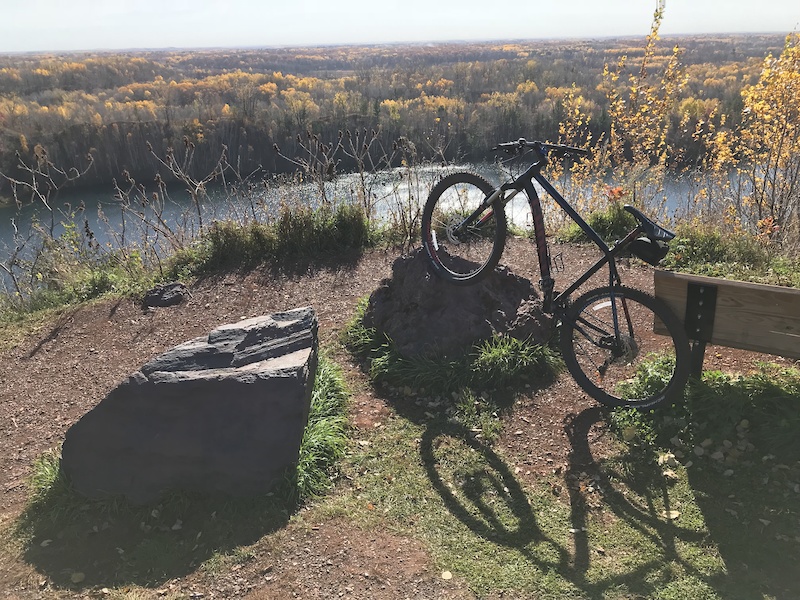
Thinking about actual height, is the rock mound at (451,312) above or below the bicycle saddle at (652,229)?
below

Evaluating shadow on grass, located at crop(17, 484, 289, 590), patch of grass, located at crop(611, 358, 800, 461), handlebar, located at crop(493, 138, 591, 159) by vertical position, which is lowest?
shadow on grass, located at crop(17, 484, 289, 590)

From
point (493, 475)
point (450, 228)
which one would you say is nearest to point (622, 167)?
point (450, 228)

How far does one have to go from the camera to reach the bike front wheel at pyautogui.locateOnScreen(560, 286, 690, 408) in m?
3.39

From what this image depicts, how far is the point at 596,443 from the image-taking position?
3598 mm

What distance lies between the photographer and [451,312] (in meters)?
4.60

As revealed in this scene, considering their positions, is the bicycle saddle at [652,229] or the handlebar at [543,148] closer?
the bicycle saddle at [652,229]

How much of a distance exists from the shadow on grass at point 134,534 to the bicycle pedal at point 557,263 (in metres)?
4.47

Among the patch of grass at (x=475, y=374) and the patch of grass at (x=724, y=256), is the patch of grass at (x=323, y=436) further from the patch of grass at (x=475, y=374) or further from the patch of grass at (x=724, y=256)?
the patch of grass at (x=724, y=256)

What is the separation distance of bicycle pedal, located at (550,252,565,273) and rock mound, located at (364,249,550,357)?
188cm

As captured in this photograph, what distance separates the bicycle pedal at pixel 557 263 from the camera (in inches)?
259

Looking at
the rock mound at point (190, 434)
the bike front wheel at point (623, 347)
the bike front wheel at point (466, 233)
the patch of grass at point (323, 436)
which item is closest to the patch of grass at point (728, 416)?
the bike front wheel at point (623, 347)

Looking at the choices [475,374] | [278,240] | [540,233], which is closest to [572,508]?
[475,374]

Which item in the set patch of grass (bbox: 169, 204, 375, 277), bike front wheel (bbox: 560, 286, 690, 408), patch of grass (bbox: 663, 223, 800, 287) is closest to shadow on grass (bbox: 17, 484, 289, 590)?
bike front wheel (bbox: 560, 286, 690, 408)

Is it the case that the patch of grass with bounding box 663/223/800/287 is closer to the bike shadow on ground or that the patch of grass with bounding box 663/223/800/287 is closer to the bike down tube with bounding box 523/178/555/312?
the bike down tube with bounding box 523/178/555/312
